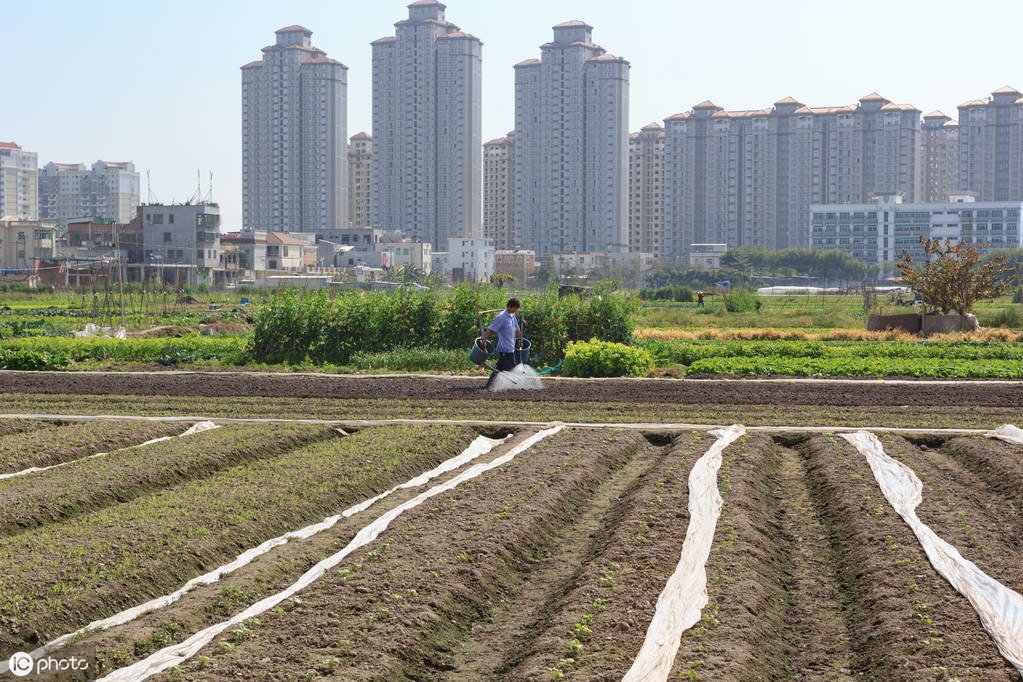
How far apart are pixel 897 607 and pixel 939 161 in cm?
19014

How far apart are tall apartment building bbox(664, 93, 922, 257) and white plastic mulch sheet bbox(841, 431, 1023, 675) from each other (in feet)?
499

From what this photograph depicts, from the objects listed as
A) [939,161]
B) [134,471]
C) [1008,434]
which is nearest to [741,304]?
[1008,434]

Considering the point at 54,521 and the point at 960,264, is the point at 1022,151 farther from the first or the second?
the point at 54,521

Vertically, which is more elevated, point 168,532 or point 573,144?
point 573,144

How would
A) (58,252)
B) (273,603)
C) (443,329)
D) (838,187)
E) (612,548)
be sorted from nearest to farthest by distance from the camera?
(273,603)
(612,548)
(443,329)
(58,252)
(838,187)

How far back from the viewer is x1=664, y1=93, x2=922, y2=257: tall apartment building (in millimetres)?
153875

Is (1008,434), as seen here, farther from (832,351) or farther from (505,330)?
(832,351)

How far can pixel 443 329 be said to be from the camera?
23.0 meters

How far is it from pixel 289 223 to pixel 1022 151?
110 m

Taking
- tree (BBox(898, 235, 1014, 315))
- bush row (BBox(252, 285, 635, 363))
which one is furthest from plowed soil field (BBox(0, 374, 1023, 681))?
tree (BBox(898, 235, 1014, 315))

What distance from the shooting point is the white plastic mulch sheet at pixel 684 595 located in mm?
5875

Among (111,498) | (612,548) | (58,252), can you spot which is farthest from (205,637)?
(58,252)

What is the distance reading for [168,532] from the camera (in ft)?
27.0

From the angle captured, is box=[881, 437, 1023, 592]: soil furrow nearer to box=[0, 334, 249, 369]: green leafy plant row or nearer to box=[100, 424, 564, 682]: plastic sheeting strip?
box=[100, 424, 564, 682]: plastic sheeting strip
